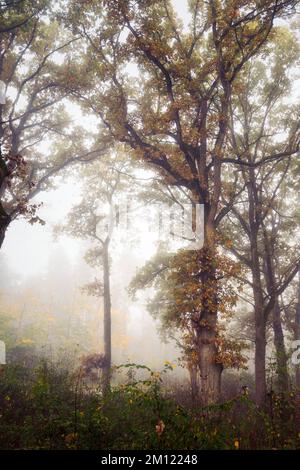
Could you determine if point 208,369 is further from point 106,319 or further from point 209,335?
point 106,319

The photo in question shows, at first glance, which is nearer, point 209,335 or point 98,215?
point 209,335

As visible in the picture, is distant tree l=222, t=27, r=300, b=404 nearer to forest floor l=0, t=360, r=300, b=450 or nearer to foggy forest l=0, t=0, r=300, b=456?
foggy forest l=0, t=0, r=300, b=456

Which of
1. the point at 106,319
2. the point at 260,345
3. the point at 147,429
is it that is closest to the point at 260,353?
the point at 260,345

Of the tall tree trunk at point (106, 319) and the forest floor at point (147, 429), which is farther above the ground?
the tall tree trunk at point (106, 319)

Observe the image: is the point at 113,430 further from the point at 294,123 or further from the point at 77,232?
the point at 77,232

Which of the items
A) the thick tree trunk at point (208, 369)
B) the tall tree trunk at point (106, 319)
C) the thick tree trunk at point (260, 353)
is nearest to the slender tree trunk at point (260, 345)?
→ the thick tree trunk at point (260, 353)

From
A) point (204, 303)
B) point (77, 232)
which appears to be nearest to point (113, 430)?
point (204, 303)

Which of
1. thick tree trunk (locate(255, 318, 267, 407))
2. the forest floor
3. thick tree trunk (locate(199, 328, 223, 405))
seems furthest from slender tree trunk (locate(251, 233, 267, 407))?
the forest floor

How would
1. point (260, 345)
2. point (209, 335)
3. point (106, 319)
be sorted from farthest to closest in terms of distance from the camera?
point (106, 319) < point (260, 345) < point (209, 335)

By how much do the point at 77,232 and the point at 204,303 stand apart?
1236cm

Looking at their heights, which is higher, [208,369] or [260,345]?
[260,345]

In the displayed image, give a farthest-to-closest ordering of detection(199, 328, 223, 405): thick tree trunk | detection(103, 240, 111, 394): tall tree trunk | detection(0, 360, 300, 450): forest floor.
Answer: detection(103, 240, 111, 394): tall tree trunk, detection(199, 328, 223, 405): thick tree trunk, detection(0, 360, 300, 450): forest floor

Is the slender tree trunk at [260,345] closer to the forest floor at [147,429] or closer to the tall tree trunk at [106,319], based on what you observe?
the forest floor at [147,429]
